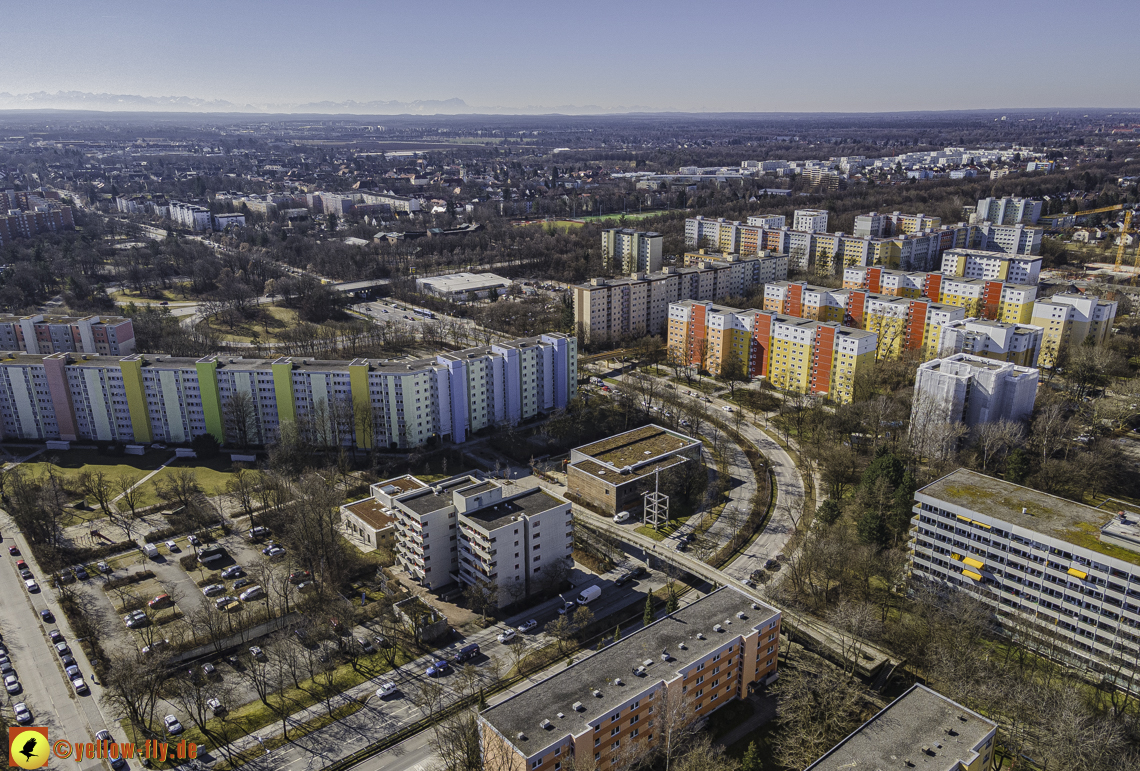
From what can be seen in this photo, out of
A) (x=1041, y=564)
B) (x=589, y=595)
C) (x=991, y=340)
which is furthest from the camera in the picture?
(x=991, y=340)

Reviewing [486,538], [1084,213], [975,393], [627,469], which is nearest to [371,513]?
[486,538]

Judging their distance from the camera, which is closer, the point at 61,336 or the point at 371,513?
the point at 371,513

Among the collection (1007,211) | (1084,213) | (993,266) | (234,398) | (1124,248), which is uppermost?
(1007,211)

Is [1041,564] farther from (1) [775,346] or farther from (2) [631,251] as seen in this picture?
(2) [631,251]

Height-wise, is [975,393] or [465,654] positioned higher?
[975,393]

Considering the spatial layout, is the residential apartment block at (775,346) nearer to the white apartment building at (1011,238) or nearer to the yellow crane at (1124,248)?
the white apartment building at (1011,238)

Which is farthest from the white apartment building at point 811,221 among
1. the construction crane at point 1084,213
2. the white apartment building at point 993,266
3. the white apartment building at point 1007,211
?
the construction crane at point 1084,213

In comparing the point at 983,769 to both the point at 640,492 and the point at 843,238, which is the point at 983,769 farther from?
the point at 843,238
